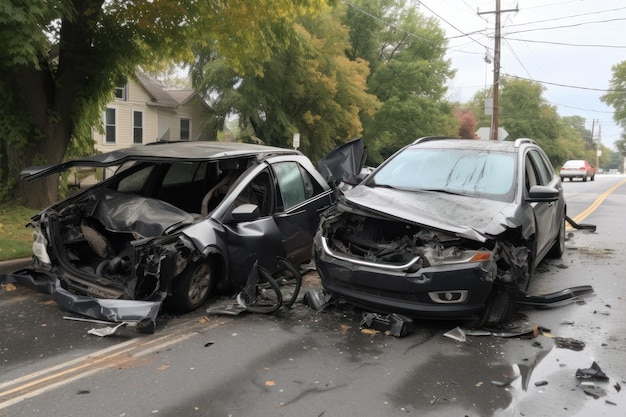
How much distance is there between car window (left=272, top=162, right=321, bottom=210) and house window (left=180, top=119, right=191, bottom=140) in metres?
28.6

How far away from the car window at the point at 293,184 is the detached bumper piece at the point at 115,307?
7.00ft

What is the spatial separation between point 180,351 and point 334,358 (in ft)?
4.13

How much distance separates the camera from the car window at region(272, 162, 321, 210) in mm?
6184

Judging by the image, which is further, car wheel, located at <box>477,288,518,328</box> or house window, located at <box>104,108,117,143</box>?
house window, located at <box>104,108,117,143</box>

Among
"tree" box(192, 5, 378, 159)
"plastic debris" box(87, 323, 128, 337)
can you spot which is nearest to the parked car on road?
"tree" box(192, 5, 378, 159)

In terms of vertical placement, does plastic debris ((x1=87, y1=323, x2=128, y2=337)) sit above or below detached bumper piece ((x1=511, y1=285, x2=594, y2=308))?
below

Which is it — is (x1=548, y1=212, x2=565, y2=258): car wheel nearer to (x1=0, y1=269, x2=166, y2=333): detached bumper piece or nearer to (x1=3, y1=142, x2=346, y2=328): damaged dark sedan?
(x1=3, y1=142, x2=346, y2=328): damaged dark sedan

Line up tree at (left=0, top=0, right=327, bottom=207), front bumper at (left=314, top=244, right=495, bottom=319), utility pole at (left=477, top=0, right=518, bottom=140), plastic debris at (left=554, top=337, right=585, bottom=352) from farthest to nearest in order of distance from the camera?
utility pole at (left=477, top=0, right=518, bottom=140), tree at (left=0, top=0, right=327, bottom=207), plastic debris at (left=554, top=337, right=585, bottom=352), front bumper at (left=314, top=244, right=495, bottom=319)

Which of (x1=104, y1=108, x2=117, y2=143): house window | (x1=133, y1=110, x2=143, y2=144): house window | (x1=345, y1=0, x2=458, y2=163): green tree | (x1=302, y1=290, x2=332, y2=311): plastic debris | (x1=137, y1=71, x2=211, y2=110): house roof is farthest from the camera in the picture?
(x1=345, y1=0, x2=458, y2=163): green tree

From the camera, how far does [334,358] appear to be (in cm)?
411

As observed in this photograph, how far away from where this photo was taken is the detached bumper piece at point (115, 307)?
446 cm

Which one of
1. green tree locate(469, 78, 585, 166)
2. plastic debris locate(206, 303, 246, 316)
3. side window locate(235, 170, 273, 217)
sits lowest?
plastic debris locate(206, 303, 246, 316)

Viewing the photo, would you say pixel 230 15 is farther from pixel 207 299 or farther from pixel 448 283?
pixel 448 283

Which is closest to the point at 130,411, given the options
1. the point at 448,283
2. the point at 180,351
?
the point at 180,351
